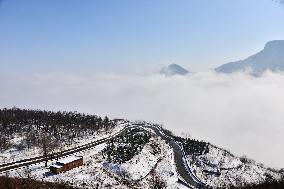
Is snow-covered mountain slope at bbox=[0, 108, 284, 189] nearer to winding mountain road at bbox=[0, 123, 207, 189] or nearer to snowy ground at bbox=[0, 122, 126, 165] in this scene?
snowy ground at bbox=[0, 122, 126, 165]

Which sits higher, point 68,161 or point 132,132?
point 68,161

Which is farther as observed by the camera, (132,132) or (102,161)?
(132,132)

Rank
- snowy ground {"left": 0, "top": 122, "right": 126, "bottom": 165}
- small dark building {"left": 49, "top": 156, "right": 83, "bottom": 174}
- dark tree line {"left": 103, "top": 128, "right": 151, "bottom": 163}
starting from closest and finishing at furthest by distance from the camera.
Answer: small dark building {"left": 49, "top": 156, "right": 83, "bottom": 174} → snowy ground {"left": 0, "top": 122, "right": 126, "bottom": 165} → dark tree line {"left": 103, "top": 128, "right": 151, "bottom": 163}

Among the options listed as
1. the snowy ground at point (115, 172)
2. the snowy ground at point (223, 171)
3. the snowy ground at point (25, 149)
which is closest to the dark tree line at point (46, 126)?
the snowy ground at point (25, 149)

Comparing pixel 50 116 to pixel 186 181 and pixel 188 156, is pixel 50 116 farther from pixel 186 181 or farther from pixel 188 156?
pixel 186 181

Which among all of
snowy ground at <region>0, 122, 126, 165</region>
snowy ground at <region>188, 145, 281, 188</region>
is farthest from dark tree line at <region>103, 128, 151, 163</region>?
snowy ground at <region>188, 145, 281, 188</region>

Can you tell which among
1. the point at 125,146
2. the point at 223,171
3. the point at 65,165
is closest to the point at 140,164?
the point at 125,146

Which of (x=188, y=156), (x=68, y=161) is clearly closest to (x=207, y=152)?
(x=188, y=156)
